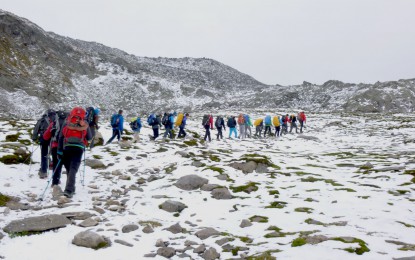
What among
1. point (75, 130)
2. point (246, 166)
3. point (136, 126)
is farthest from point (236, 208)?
point (136, 126)

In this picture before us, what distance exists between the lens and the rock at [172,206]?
8.26 meters

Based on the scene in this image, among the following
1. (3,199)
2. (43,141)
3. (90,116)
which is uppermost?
(90,116)

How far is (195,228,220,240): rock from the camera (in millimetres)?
6561

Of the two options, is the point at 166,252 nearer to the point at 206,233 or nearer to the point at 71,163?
the point at 206,233

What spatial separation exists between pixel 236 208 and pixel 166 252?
303 centimetres

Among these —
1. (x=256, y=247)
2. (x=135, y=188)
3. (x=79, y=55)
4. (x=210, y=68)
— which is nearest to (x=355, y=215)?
(x=256, y=247)

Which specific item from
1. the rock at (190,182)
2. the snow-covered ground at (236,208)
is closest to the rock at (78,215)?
the snow-covered ground at (236,208)

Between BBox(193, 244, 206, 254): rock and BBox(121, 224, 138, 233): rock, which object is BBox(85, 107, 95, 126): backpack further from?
BBox(193, 244, 206, 254): rock

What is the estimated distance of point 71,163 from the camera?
29.5 feet

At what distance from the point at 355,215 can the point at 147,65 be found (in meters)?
121

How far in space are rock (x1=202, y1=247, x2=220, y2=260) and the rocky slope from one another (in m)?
44.2

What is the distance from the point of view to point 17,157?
11414 mm

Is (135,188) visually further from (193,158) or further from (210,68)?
(210,68)

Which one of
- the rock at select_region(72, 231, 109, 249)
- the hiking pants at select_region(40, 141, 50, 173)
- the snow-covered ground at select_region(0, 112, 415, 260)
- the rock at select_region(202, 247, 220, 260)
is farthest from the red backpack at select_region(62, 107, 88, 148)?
the rock at select_region(202, 247, 220, 260)
